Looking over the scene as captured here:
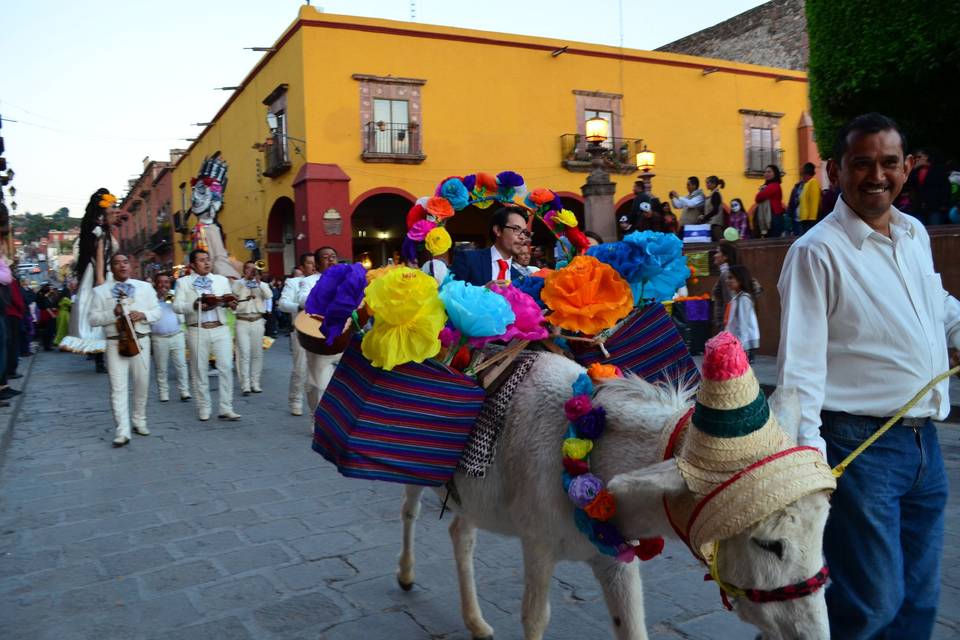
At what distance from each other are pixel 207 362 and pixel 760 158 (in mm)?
24489

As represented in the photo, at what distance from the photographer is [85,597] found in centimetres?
378

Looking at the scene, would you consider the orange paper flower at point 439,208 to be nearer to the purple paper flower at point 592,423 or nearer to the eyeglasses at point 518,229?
the eyeglasses at point 518,229

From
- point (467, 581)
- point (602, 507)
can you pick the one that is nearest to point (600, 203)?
point (467, 581)

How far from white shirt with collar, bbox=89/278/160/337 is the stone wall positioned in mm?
25014

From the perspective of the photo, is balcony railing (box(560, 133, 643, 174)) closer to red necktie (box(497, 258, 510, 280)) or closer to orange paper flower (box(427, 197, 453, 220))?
red necktie (box(497, 258, 510, 280))

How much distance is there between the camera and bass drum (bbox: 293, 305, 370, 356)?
120 inches

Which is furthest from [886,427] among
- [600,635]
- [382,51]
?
[382,51]

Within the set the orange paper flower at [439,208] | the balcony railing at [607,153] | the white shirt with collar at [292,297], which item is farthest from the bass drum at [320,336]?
the balcony railing at [607,153]

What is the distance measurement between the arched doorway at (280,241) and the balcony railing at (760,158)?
16992 mm

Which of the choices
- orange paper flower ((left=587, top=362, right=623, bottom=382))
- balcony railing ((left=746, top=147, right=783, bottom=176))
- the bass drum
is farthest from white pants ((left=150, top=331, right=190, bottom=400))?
balcony railing ((left=746, top=147, right=783, bottom=176))

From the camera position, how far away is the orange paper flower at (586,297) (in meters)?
2.84

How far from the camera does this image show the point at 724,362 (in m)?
1.69

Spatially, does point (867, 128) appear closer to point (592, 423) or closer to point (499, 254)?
point (592, 423)

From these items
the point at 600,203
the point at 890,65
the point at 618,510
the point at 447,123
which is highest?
the point at 447,123
